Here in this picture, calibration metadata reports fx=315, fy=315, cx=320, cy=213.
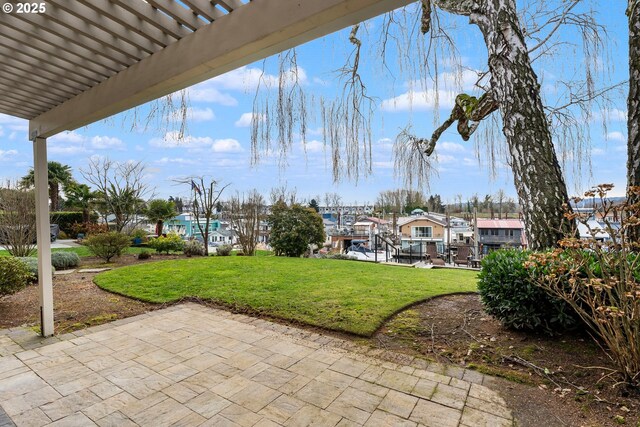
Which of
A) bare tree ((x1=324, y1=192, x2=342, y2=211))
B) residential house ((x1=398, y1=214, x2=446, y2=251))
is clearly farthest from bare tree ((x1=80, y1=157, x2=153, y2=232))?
residential house ((x1=398, y1=214, x2=446, y2=251))

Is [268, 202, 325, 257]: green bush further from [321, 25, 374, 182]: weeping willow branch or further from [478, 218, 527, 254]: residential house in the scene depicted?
[478, 218, 527, 254]: residential house

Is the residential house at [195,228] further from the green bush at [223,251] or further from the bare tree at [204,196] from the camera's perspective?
the green bush at [223,251]

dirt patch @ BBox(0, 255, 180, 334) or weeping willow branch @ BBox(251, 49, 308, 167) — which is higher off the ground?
weeping willow branch @ BBox(251, 49, 308, 167)

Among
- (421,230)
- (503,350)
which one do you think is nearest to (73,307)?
(503,350)

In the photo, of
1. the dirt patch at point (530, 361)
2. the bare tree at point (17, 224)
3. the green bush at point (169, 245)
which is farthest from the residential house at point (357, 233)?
the dirt patch at point (530, 361)

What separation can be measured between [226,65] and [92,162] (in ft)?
41.1

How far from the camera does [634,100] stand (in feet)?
9.11

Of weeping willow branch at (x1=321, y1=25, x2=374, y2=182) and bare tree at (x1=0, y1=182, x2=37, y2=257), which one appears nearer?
weeping willow branch at (x1=321, y1=25, x2=374, y2=182)

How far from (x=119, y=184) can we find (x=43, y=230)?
32.2 ft

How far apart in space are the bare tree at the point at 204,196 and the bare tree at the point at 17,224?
15.2ft

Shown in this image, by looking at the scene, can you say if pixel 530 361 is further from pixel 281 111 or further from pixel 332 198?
pixel 332 198

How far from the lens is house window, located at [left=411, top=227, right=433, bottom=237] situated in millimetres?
25827

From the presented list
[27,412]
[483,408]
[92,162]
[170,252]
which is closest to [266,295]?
[27,412]

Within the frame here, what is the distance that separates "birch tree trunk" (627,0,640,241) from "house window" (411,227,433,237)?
78.0 ft
